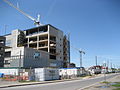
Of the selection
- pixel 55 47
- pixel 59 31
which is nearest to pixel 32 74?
pixel 55 47

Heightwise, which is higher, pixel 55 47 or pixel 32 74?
pixel 55 47

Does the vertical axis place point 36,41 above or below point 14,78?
above

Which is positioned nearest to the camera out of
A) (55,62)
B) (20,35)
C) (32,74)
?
(32,74)

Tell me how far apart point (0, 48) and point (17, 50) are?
11.4 metres

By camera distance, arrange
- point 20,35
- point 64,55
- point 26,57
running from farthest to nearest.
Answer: point 64,55
point 20,35
point 26,57

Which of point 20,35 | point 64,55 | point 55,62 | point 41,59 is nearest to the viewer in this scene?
point 41,59

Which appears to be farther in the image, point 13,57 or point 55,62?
point 55,62

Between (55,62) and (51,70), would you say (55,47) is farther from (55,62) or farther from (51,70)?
(51,70)

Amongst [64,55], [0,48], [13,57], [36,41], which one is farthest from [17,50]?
[64,55]

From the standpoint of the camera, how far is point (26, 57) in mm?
66875

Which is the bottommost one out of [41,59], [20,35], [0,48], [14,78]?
[14,78]

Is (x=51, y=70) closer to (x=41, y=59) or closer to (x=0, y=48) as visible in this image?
(x=41, y=59)

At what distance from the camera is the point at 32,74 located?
140ft

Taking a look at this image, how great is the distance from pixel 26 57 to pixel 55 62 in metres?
22.3
